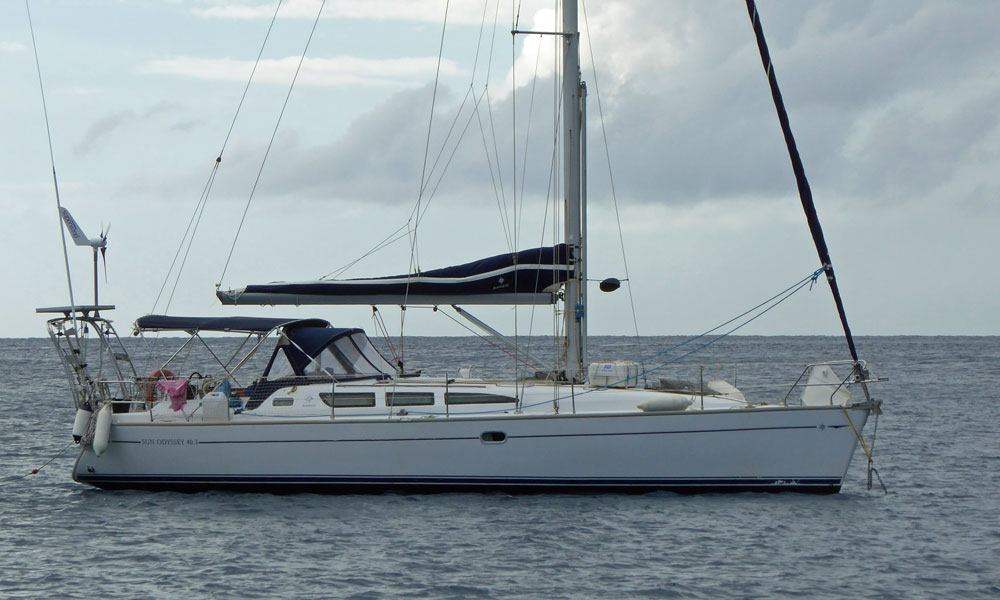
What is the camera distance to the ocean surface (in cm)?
1246

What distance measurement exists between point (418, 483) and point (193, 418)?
3.84m

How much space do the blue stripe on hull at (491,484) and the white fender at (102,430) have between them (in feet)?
3.34

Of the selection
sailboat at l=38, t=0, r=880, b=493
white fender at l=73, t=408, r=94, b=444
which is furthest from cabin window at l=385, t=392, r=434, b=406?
white fender at l=73, t=408, r=94, b=444

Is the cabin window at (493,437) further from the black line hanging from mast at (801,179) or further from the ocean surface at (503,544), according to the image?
the black line hanging from mast at (801,179)

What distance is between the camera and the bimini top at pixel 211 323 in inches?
685

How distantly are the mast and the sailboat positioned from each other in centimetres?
2

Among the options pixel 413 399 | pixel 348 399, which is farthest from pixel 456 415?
pixel 348 399

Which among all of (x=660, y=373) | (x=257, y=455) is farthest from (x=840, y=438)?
(x=660, y=373)

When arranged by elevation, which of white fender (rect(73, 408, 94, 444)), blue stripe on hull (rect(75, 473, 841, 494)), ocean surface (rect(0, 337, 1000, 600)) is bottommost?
ocean surface (rect(0, 337, 1000, 600))

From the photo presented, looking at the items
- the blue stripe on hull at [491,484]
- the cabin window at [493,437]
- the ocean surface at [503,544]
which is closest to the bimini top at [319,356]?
the blue stripe on hull at [491,484]

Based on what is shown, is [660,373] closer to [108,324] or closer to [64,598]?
[108,324]

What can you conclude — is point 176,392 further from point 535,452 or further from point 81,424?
point 535,452

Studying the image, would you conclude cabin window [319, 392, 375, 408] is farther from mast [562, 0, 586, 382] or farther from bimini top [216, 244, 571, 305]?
mast [562, 0, 586, 382]

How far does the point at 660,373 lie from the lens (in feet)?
158
